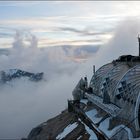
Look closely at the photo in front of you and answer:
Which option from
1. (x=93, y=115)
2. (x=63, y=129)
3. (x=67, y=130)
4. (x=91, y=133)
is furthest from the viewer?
(x=63, y=129)

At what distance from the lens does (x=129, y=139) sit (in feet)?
234

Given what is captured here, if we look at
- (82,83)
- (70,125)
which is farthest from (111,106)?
(82,83)

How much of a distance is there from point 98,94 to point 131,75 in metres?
29.4

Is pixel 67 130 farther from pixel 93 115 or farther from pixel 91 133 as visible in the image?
pixel 91 133

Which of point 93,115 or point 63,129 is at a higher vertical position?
point 93,115

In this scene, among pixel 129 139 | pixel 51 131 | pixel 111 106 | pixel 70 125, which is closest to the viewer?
pixel 129 139

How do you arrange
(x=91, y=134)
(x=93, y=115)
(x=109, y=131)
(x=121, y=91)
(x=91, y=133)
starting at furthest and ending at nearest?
(x=93, y=115) < (x=121, y=91) < (x=91, y=133) < (x=91, y=134) < (x=109, y=131)

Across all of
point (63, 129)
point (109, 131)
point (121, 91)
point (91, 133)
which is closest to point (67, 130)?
point (63, 129)

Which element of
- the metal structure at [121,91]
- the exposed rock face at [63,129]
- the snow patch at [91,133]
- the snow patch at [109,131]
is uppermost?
the metal structure at [121,91]

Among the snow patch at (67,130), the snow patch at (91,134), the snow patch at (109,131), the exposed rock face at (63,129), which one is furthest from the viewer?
the snow patch at (67,130)

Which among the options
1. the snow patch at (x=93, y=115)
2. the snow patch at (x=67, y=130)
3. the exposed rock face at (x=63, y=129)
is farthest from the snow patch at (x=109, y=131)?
the snow patch at (x=67, y=130)

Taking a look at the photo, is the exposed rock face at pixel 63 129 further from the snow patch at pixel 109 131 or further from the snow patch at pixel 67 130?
the snow patch at pixel 109 131

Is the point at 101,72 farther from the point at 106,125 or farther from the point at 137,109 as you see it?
the point at 137,109

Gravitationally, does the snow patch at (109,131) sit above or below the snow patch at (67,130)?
above
